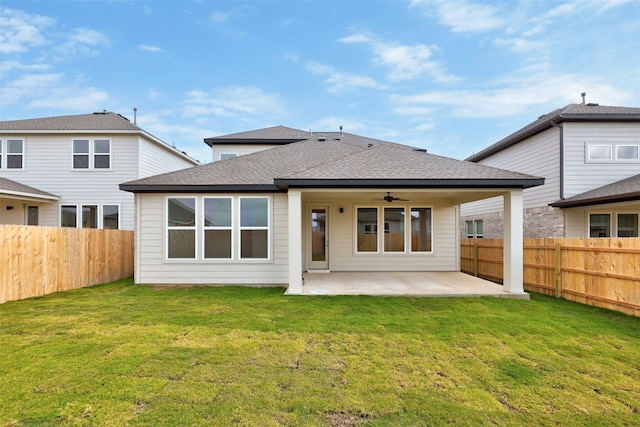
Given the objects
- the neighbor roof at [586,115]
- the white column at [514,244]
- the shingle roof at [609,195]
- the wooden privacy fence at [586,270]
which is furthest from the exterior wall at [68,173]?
the shingle roof at [609,195]

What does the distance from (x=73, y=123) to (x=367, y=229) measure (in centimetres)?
1334

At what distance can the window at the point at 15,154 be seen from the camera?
45.7ft

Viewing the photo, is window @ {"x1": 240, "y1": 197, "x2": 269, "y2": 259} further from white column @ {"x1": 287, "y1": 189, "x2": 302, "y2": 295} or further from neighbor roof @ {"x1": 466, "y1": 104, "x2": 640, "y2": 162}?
neighbor roof @ {"x1": 466, "y1": 104, "x2": 640, "y2": 162}

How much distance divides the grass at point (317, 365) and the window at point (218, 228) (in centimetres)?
251

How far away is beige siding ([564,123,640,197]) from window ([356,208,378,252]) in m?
6.59

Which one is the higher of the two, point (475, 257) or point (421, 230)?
point (421, 230)

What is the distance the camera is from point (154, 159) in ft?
50.0

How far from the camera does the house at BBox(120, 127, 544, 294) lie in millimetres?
7715

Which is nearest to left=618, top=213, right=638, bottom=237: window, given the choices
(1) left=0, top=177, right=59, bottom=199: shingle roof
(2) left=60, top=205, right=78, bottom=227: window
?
(2) left=60, top=205, right=78, bottom=227: window

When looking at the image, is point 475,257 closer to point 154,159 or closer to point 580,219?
point 580,219

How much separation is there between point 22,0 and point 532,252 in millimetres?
18285

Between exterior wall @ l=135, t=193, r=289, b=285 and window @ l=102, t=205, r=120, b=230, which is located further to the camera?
window @ l=102, t=205, r=120, b=230

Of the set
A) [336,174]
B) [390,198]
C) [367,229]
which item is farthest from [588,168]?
[336,174]

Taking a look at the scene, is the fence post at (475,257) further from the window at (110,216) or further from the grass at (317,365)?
the window at (110,216)
